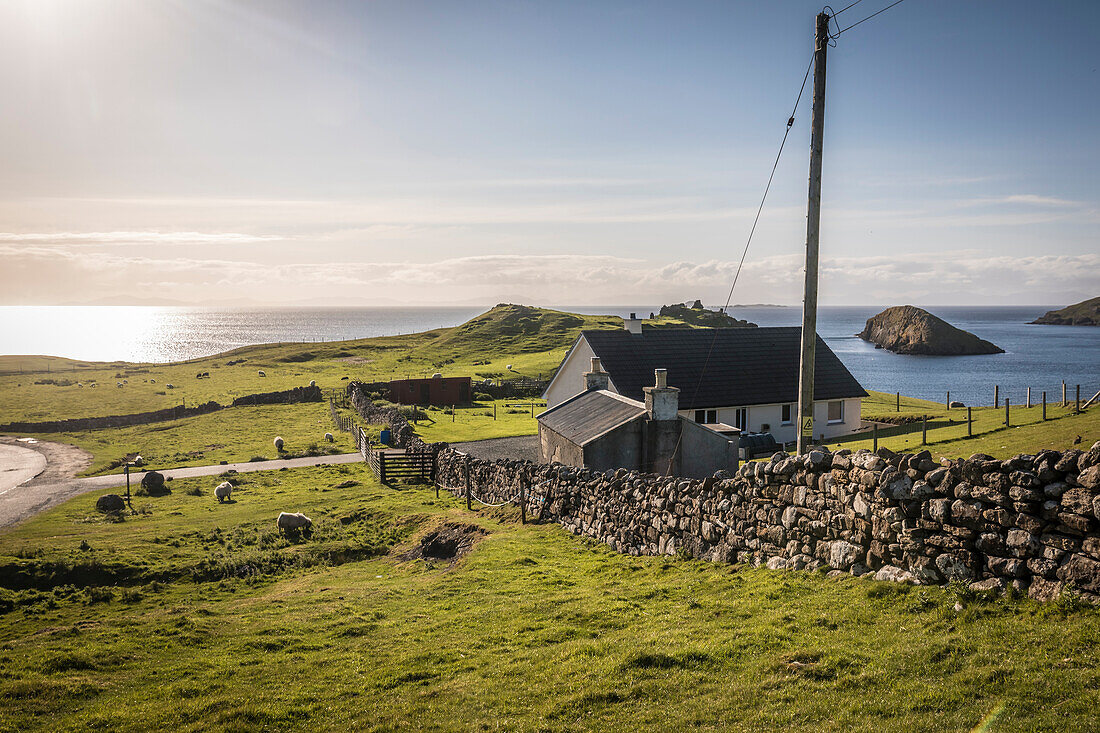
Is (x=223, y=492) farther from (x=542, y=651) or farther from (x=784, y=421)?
(x=784, y=421)

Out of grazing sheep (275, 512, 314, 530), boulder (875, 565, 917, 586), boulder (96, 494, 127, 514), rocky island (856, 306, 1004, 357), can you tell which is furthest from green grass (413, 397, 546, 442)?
rocky island (856, 306, 1004, 357)

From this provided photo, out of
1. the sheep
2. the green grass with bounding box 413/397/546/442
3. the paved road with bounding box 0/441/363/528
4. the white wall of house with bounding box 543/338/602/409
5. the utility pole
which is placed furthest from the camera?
the green grass with bounding box 413/397/546/442

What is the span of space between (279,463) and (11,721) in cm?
3477

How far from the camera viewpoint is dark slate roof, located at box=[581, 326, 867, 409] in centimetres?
4074

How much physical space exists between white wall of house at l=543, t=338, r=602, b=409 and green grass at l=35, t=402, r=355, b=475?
15315 mm

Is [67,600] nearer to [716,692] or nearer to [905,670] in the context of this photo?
[716,692]

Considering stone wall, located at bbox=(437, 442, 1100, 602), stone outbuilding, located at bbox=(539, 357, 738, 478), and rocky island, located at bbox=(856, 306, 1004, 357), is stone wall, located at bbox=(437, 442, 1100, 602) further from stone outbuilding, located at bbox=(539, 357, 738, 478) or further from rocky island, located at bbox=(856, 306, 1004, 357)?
rocky island, located at bbox=(856, 306, 1004, 357)

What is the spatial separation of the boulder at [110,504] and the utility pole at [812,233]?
102 feet

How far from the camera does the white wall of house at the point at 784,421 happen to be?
4044cm

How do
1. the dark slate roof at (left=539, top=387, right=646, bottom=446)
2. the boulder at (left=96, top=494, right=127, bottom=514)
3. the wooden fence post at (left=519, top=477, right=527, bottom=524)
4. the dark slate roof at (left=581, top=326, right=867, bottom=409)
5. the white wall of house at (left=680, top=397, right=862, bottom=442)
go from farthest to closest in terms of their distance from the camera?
1. the dark slate roof at (left=581, top=326, right=867, bottom=409)
2. the white wall of house at (left=680, top=397, right=862, bottom=442)
3. the boulder at (left=96, top=494, right=127, bottom=514)
4. the dark slate roof at (left=539, top=387, right=646, bottom=446)
5. the wooden fence post at (left=519, top=477, right=527, bottom=524)

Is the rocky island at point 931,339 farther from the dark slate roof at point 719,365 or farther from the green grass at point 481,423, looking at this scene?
the dark slate roof at point 719,365

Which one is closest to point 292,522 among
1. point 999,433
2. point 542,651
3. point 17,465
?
point 542,651

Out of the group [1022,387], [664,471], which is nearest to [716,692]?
[664,471]

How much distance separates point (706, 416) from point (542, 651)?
104 feet
